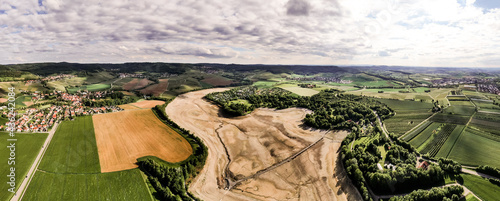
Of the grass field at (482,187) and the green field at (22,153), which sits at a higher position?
the green field at (22,153)

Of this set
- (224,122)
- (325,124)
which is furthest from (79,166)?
(325,124)

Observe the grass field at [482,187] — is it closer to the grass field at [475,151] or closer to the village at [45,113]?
the grass field at [475,151]

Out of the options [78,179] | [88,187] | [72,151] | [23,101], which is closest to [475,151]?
[88,187]

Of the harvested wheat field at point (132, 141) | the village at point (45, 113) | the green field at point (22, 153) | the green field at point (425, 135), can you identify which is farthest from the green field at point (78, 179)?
the green field at point (425, 135)

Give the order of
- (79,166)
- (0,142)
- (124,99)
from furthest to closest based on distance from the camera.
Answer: (124,99) < (0,142) < (79,166)

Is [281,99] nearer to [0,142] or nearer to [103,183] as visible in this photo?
[103,183]

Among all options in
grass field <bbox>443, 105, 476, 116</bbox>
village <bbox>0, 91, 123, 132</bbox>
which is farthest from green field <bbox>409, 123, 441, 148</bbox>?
village <bbox>0, 91, 123, 132</bbox>
